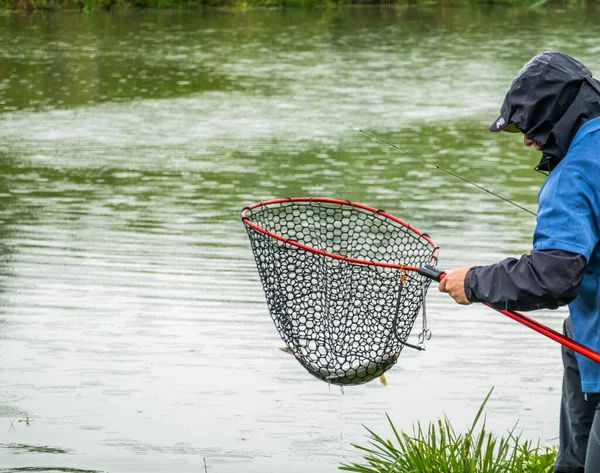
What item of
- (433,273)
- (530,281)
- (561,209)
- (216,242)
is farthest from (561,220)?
(216,242)

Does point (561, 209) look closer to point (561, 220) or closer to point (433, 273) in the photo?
point (561, 220)

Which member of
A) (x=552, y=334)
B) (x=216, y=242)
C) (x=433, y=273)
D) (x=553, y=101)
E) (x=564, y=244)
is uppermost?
(x=553, y=101)

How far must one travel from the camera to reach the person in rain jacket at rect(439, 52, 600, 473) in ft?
8.13

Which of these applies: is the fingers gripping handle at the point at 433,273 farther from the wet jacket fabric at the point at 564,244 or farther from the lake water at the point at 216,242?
the lake water at the point at 216,242

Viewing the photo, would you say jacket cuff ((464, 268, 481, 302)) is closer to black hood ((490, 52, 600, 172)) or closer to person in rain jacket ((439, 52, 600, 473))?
person in rain jacket ((439, 52, 600, 473))

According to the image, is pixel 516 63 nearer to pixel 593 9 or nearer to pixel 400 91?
pixel 400 91

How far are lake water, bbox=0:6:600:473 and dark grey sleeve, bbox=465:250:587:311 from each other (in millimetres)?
1929

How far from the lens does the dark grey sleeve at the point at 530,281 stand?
8.11 ft

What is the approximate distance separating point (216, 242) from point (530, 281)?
573 cm

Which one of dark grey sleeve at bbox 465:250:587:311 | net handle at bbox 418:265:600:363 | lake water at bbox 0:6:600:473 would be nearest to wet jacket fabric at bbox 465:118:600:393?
dark grey sleeve at bbox 465:250:587:311

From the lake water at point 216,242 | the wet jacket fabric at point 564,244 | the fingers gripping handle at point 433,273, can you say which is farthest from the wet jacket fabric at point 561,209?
the lake water at point 216,242

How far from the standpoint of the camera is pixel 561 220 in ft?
8.13

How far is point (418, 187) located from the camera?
10.1 meters

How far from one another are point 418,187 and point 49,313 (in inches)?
180
